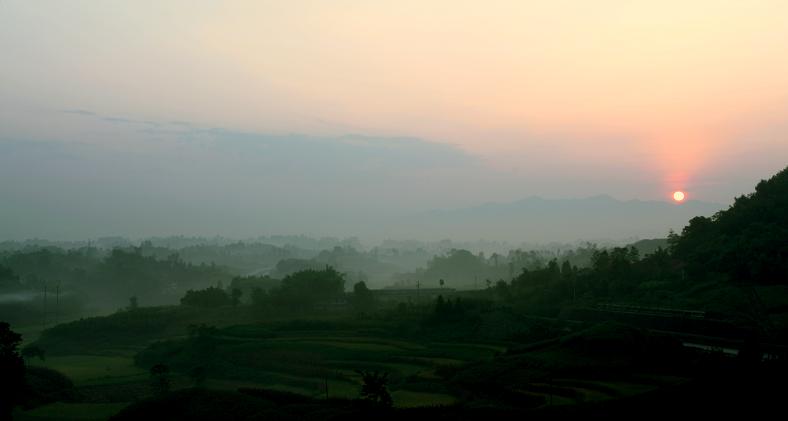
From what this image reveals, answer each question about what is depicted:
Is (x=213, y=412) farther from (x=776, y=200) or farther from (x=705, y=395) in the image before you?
(x=776, y=200)

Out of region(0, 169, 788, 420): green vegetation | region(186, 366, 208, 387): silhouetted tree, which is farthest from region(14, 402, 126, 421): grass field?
region(186, 366, 208, 387): silhouetted tree

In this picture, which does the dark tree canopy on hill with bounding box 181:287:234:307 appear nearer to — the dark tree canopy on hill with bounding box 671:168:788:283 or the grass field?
the grass field

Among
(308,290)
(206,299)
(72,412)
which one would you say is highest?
(308,290)

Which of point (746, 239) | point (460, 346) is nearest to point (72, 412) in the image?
point (460, 346)

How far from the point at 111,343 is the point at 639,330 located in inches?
1826

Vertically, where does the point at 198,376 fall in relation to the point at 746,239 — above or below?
below

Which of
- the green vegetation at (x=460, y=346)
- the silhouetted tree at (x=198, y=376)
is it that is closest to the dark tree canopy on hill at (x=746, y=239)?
the green vegetation at (x=460, y=346)

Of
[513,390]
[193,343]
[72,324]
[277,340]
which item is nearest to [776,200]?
[513,390]

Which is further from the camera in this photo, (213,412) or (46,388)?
(46,388)

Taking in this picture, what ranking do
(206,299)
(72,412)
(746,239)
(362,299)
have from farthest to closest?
(206,299), (362,299), (746,239), (72,412)

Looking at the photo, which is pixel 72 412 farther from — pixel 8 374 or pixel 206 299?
pixel 206 299

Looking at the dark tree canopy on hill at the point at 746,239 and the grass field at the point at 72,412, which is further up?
the dark tree canopy on hill at the point at 746,239

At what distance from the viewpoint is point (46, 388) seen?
37.4m

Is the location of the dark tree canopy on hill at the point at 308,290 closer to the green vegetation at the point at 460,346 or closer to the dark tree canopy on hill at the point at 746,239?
the green vegetation at the point at 460,346
